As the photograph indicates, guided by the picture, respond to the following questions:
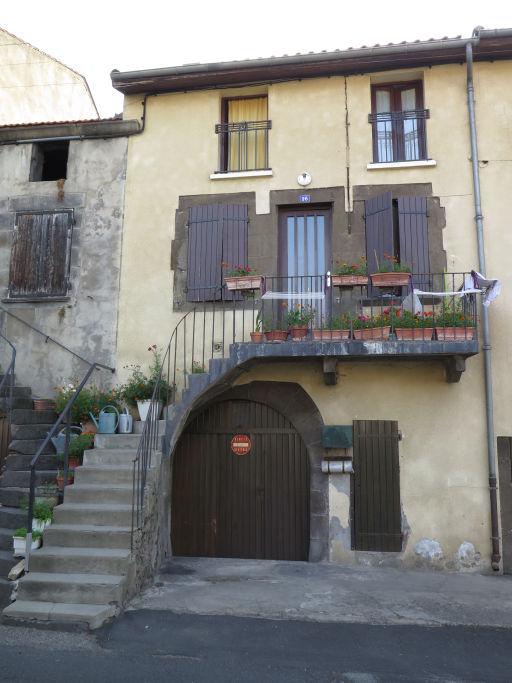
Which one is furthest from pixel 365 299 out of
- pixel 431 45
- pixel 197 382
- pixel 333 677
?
pixel 333 677

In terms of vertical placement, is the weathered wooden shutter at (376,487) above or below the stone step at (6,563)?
above

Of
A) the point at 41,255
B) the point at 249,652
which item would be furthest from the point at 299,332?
the point at 41,255

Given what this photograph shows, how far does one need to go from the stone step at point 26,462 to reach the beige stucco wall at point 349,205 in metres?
1.90

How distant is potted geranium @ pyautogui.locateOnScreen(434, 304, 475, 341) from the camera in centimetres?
716

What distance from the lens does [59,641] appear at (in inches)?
193

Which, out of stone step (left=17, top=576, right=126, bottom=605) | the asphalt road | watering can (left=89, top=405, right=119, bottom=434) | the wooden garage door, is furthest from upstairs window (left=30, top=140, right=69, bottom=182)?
the asphalt road

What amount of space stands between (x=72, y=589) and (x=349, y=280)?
16.4 feet

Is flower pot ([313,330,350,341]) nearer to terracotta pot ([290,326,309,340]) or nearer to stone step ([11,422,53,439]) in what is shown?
terracotta pot ([290,326,309,340])

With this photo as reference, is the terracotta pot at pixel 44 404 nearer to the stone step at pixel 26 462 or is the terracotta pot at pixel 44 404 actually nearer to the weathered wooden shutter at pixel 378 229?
the stone step at pixel 26 462

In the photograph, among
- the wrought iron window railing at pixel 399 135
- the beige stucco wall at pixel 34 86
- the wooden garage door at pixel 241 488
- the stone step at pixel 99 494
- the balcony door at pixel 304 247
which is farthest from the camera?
the beige stucco wall at pixel 34 86

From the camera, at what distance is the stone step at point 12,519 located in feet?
21.3

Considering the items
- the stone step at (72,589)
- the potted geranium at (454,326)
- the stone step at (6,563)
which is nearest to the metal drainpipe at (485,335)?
the potted geranium at (454,326)

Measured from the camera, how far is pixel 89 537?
6000 millimetres

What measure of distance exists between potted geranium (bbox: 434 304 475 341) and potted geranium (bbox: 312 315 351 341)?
45.6 inches
